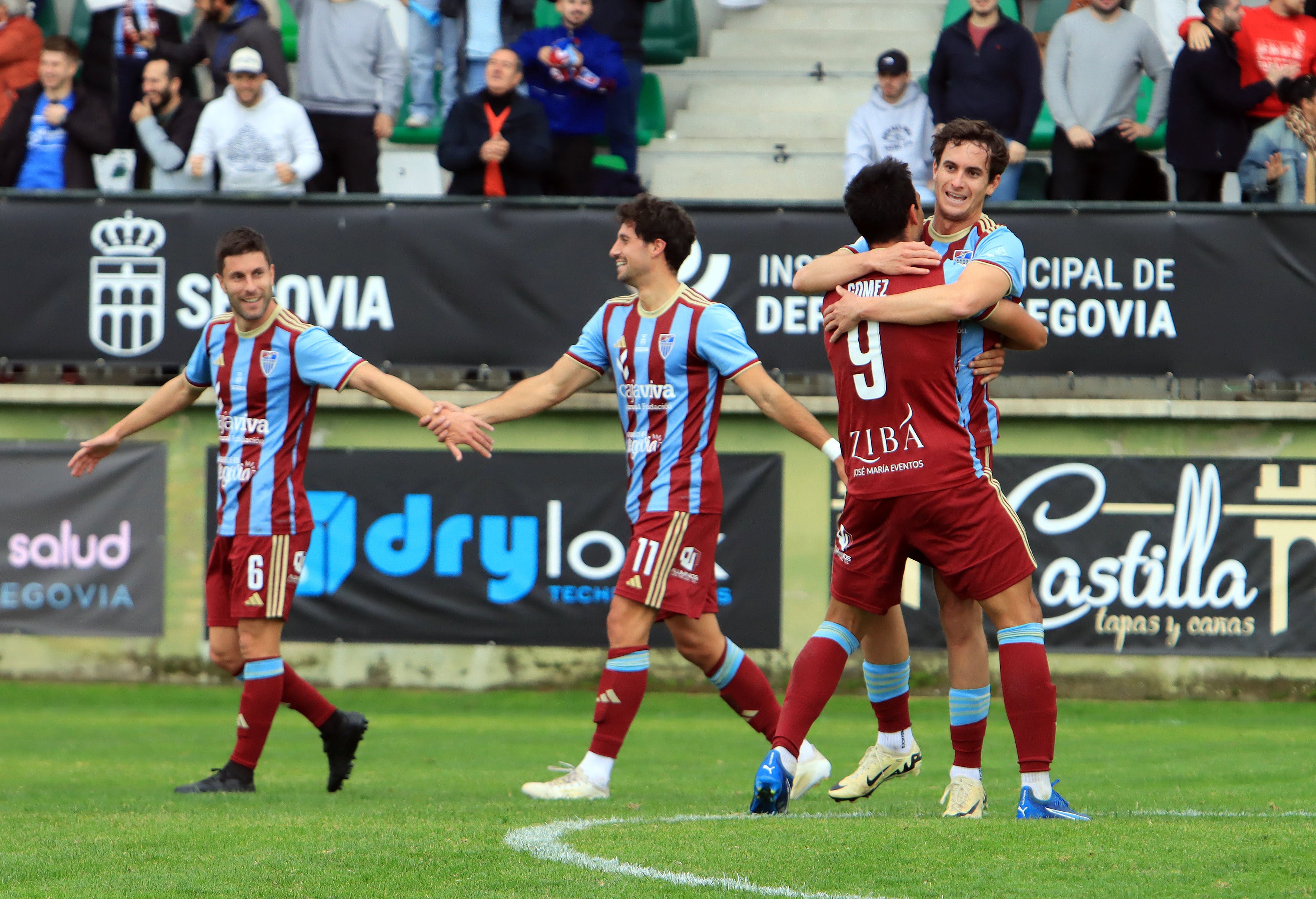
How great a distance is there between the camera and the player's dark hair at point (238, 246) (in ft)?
21.0

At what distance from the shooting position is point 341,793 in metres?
6.73

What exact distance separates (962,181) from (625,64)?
25.5ft

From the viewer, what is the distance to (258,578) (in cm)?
648

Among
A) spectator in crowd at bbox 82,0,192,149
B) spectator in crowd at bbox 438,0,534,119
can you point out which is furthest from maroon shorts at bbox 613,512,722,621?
spectator in crowd at bbox 82,0,192,149

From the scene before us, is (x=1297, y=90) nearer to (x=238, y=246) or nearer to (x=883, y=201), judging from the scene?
(x=883, y=201)

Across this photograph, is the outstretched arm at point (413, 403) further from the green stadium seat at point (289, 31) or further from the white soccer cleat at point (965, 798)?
the green stadium seat at point (289, 31)

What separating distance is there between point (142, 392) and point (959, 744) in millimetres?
7194

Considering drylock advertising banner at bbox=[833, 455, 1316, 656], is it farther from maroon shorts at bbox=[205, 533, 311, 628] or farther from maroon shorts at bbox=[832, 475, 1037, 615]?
maroon shorts at bbox=[832, 475, 1037, 615]

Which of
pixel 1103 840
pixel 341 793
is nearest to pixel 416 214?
pixel 341 793

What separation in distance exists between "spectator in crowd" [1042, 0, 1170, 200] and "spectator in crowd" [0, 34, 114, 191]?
7327 mm

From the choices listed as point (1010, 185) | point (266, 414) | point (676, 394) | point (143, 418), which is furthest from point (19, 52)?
point (676, 394)

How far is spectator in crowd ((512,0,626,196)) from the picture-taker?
38.9 feet

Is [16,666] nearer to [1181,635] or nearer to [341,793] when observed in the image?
[341,793]

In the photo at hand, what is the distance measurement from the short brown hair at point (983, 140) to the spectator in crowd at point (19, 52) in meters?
9.98
